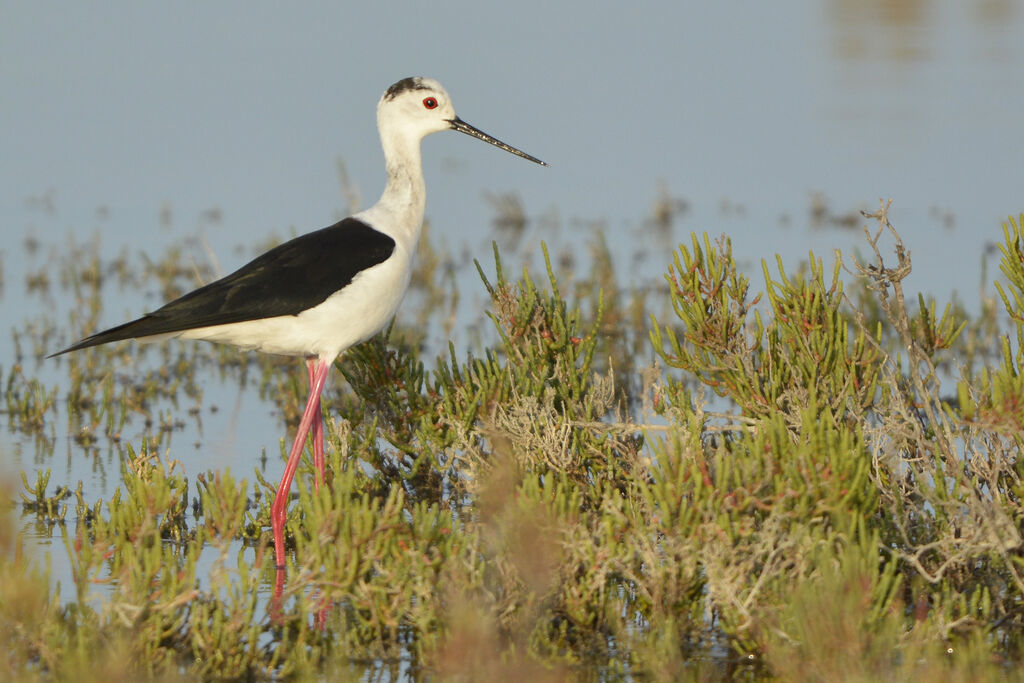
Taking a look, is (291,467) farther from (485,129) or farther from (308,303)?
(485,129)

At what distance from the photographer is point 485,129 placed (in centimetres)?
1174

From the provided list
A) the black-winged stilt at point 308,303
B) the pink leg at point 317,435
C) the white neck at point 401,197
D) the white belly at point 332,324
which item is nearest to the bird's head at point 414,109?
the white neck at point 401,197

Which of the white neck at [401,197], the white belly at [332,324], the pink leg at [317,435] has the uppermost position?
the white neck at [401,197]

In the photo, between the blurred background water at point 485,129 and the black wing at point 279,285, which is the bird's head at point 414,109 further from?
the blurred background water at point 485,129

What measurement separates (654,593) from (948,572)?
34.6 inches

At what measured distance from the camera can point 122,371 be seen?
7117 millimetres

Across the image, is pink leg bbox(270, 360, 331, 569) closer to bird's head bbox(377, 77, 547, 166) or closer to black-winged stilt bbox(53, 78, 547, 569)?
black-winged stilt bbox(53, 78, 547, 569)

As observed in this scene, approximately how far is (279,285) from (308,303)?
0.11 m

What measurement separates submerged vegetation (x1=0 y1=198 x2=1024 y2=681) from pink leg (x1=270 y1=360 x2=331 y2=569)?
0.24 feet

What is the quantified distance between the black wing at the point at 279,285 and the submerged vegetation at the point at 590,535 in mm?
449

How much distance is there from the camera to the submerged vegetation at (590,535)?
146 inches

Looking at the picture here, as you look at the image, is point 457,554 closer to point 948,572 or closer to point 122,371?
point 948,572

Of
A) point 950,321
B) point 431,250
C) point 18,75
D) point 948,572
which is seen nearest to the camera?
point 948,572

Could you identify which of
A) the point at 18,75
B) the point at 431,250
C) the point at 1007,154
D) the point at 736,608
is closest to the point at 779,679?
the point at 736,608
